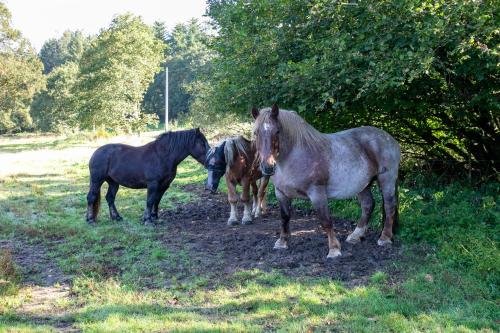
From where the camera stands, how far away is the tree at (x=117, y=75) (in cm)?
3372

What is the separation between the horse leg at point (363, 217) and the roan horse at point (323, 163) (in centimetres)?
2

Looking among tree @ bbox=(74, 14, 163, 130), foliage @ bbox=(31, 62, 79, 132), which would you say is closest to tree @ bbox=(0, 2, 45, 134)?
tree @ bbox=(74, 14, 163, 130)

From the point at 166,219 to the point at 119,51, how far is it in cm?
2864

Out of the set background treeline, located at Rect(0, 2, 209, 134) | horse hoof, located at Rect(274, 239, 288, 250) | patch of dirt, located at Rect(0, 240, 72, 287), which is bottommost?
patch of dirt, located at Rect(0, 240, 72, 287)

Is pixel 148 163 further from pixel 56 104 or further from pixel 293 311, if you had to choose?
pixel 56 104

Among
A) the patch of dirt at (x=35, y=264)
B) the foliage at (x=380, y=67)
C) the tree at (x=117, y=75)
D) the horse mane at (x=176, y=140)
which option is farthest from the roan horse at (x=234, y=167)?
the tree at (x=117, y=75)

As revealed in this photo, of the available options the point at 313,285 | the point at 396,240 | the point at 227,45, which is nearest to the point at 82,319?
the point at 313,285

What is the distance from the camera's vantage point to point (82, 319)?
431cm

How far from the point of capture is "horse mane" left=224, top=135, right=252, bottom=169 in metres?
8.70

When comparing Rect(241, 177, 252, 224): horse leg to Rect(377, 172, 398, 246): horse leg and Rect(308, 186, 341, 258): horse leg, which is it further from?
Rect(377, 172, 398, 246): horse leg

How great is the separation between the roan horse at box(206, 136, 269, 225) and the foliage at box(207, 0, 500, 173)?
2.85ft

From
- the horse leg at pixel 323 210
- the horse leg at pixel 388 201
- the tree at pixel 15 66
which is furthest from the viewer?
A: the tree at pixel 15 66

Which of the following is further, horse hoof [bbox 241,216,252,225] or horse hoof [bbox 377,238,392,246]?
horse hoof [bbox 241,216,252,225]

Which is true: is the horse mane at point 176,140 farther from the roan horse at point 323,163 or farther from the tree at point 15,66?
the tree at point 15,66
